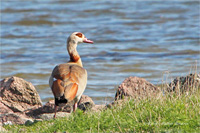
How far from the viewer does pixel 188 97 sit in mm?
6914

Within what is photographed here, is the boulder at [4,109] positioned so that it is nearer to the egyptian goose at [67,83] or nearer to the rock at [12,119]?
the rock at [12,119]

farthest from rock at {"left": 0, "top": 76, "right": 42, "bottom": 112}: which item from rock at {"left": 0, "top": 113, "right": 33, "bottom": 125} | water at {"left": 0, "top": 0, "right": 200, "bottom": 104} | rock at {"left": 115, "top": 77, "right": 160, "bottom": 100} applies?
rock at {"left": 115, "top": 77, "right": 160, "bottom": 100}

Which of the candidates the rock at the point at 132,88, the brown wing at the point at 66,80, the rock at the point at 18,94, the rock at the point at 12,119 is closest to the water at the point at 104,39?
the rock at the point at 132,88

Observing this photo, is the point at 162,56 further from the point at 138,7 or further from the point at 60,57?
the point at 138,7

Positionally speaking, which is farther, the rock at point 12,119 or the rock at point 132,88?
the rock at point 132,88

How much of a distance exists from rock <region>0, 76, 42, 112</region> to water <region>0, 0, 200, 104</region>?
169cm

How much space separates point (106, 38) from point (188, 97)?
13764 millimetres

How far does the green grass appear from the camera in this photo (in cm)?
546

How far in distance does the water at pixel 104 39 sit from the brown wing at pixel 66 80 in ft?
4.57

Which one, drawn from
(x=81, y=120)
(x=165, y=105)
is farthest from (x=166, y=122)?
(x=81, y=120)

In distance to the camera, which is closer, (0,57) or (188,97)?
(188,97)

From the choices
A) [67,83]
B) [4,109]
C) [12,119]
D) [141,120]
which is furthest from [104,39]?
[141,120]

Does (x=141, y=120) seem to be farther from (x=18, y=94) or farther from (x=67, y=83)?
(x=18, y=94)

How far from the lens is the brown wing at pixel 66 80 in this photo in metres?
7.03
